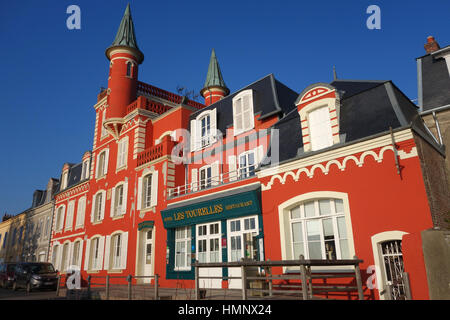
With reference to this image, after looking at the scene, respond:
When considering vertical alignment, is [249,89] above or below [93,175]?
above

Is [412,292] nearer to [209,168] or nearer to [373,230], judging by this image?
[373,230]

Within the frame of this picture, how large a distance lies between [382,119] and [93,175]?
21.0 metres

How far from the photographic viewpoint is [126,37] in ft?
77.2

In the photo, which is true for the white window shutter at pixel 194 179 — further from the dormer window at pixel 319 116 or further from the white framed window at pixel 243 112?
the dormer window at pixel 319 116

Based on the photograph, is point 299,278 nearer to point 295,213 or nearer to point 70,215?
point 295,213

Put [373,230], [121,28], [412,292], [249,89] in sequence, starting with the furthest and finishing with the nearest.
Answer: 1. [121,28]
2. [249,89]
3. [373,230]
4. [412,292]

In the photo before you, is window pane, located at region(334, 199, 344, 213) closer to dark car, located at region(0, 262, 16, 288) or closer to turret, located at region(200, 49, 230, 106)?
turret, located at region(200, 49, 230, 106)

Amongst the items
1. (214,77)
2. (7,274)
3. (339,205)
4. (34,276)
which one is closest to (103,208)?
(34,276)

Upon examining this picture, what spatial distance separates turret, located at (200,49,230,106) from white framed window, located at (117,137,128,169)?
8.07 m

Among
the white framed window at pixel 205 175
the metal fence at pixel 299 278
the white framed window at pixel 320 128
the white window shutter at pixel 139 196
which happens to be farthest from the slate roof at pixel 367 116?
the white window shutter at pixel 139 196

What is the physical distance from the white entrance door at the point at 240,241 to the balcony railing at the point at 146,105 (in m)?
10.8

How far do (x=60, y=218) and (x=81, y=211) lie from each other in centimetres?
451
